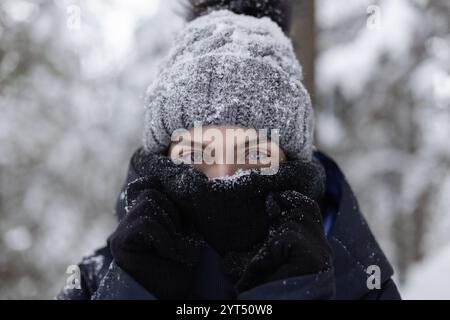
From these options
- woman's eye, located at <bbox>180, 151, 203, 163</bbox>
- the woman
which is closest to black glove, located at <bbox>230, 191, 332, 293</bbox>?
the woman

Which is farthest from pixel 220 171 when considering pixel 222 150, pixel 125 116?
pixel 125 116

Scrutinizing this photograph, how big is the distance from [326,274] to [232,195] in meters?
0.37

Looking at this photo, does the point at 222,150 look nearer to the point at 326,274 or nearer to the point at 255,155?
the point at 255,155

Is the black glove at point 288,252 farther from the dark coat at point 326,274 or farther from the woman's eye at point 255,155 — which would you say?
the woman's eye at point 255,155

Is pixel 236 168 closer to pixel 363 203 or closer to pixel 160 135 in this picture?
pixel 160 135

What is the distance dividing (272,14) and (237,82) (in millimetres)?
529

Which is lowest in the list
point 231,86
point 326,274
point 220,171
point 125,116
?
point 326,274

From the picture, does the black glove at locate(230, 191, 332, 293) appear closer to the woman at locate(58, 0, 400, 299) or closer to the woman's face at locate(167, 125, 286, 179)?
the woman at locate(58, 0, 400, 299)

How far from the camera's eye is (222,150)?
60.8 inches

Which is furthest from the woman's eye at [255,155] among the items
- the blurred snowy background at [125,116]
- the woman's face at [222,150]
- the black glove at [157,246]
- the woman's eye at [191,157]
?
the blurred snowy background at [125,116]

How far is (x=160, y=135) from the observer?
1.68 meters

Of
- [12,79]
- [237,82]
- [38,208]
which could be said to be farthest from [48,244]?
[237,82]

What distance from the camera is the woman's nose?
154 cm

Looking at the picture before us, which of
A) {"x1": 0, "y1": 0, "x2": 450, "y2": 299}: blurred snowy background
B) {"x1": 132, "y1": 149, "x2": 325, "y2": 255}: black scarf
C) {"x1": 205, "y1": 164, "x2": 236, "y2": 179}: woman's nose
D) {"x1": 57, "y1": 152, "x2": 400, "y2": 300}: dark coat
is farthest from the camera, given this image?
{"x1": 0, "y1": 0, "x2": 450, "y2": 299}: blurred snowy background
